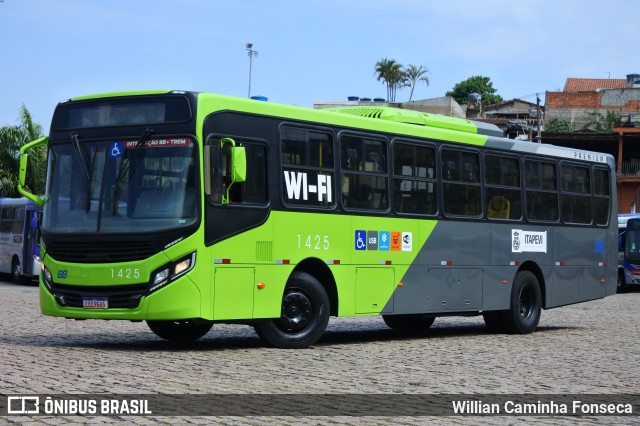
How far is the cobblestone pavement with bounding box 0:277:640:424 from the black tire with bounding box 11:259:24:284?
858 inches

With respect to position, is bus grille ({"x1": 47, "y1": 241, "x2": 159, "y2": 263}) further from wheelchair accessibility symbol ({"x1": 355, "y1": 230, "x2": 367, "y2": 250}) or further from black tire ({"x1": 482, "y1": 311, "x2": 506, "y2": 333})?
black tire ({"x1": 482, "y1": 311, "x2": 506, "y2": 333})

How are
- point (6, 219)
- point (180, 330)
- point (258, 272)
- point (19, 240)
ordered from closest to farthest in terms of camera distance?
point (258, 272) < point (180, 330) < point (19, 240) < point (6, 219)

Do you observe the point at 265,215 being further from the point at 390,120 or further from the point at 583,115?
the point at 583,115

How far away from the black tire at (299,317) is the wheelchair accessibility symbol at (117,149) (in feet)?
8.91

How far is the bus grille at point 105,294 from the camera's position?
542 inches

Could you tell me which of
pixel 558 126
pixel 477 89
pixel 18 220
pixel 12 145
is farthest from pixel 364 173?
pixel 477 89

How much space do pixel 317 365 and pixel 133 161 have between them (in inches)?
131

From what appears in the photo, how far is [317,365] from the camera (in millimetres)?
12953

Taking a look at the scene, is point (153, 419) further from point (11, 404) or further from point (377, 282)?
point (377, 282)

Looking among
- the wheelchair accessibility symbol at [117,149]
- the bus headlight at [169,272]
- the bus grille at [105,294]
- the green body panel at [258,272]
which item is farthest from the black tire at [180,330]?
the wheelchair accessibility symbol at [117,149]

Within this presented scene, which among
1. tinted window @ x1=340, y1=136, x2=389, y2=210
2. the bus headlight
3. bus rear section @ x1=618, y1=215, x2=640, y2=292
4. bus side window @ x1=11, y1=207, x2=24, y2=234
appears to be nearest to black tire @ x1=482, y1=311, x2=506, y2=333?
tinted window @ x1=340, y1=136, x2=389, y2=210

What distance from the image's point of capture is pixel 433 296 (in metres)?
17.7

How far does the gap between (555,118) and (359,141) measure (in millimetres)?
71781

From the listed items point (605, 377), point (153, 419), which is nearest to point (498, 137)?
point (605, 377)
